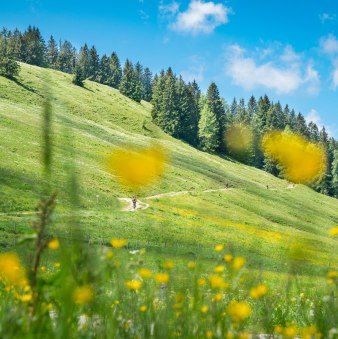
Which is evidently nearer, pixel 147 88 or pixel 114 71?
pixel 114 71

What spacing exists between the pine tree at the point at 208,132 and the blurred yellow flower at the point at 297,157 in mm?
102911

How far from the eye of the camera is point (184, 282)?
8.28 feet

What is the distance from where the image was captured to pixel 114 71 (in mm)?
160500

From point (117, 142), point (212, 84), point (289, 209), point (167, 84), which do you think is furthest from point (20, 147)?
point (212, 84)

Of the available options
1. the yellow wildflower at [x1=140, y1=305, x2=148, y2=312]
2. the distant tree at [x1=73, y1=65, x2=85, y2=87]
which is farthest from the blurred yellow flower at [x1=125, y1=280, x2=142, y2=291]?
the distant tree at [x1=73, y1=65, x2=85, y2=87]

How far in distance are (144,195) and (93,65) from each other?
11271cm

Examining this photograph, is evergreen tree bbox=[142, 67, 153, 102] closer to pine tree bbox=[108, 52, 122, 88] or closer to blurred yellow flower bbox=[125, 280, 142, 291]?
pine tree bbox=[108, 52, 122, 88]

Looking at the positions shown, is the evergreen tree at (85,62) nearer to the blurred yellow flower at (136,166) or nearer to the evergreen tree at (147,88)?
the evergreen tree at (147,88)

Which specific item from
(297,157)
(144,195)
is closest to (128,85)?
(144,195)

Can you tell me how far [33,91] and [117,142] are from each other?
2715 cm

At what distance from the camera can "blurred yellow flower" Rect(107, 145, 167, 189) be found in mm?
2330

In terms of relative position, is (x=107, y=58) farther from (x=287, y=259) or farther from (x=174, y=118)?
(x=287, y=259)

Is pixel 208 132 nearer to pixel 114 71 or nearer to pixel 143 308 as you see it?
pixel 114 71

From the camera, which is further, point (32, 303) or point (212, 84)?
point (212, 84)
